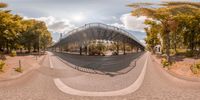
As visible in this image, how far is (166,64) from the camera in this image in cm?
2292

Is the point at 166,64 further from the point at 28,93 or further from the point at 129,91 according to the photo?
the point at 28,93

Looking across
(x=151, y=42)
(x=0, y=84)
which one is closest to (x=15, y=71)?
(x=0, y=84)

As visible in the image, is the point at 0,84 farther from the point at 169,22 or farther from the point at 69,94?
the point at 169,22

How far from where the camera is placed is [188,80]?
14164mm

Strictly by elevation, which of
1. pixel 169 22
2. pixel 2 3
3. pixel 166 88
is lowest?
pixel 166 88

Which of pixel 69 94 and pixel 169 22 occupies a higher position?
pixel 169 22

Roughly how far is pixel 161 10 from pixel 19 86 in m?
18.1

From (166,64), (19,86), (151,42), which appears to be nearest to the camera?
(19,86)

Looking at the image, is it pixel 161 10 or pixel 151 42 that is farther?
pixel 151 42

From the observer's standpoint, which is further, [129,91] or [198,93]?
[129,91]

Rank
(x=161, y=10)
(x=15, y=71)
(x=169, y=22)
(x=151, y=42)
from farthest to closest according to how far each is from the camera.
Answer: (x=151, y=42), (x=169, y=22), (x=161, y=10), (x=15, y=71)

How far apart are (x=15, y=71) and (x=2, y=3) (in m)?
10.4

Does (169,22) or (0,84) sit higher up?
(169,22)

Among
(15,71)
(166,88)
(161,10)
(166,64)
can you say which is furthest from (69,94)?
(161,10)
